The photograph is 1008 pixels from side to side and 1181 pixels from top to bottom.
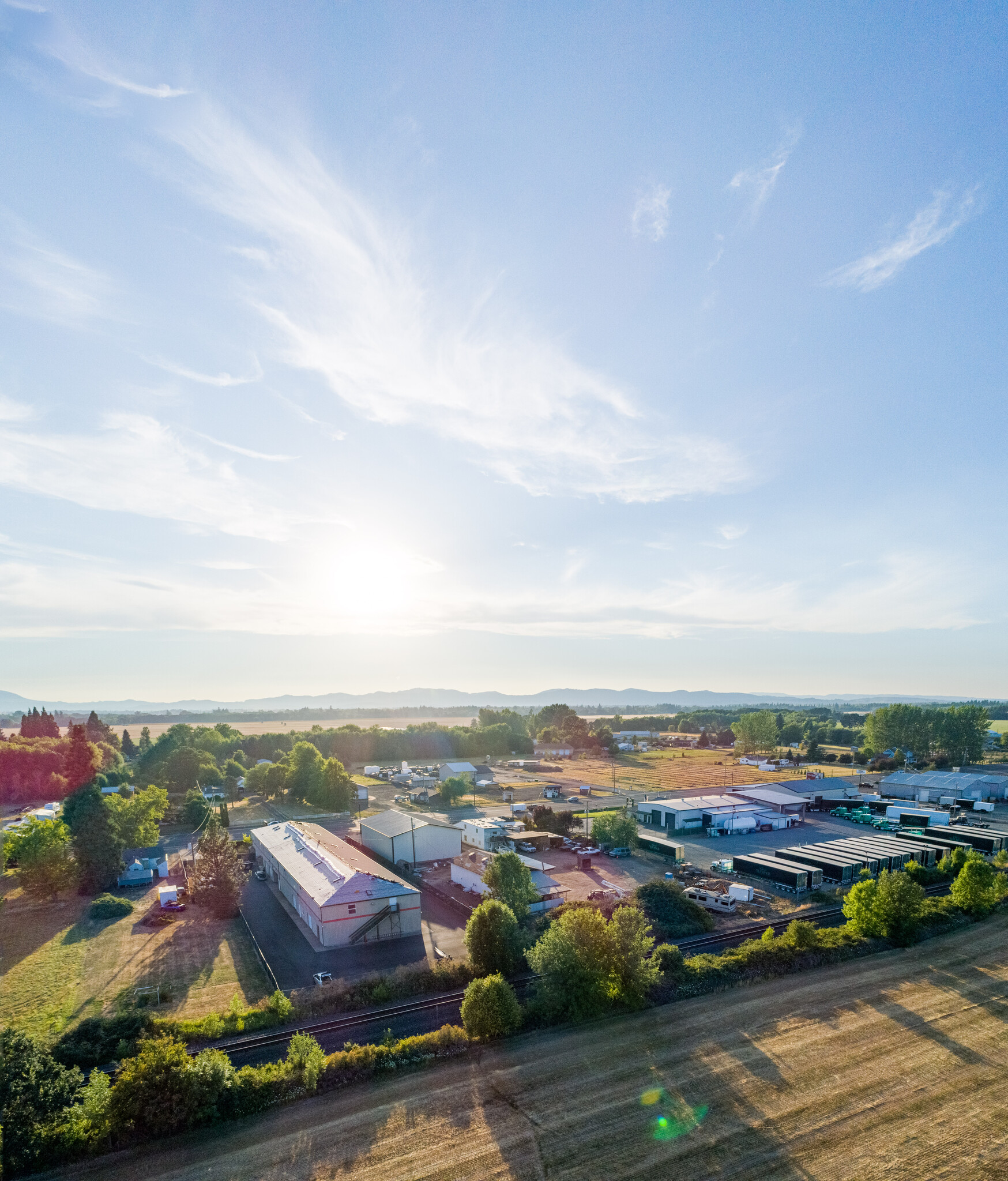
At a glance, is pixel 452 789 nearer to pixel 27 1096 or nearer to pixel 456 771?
pixel 456 771

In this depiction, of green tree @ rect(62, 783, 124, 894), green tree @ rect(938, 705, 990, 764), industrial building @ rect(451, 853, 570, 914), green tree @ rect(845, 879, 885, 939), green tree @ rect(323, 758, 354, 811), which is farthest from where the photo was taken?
green tree @ rect(938, 705, 990, 764)

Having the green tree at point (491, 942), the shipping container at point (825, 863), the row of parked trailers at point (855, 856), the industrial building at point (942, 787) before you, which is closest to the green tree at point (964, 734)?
the industrial building at point (942, 787)

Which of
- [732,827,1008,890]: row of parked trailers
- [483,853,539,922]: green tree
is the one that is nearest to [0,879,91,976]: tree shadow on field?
[483,853,539,922]: green tree

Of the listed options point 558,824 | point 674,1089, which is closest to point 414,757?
point 558,824

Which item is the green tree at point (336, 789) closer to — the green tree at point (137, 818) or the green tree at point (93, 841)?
the green tree at point (137, 818)

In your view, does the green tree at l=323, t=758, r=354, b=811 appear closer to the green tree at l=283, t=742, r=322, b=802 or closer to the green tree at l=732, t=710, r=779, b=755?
the green tree at l=283, t=742, r=322, b=802

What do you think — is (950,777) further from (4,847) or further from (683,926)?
(4,847)

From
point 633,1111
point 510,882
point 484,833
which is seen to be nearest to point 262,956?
point 510,882
